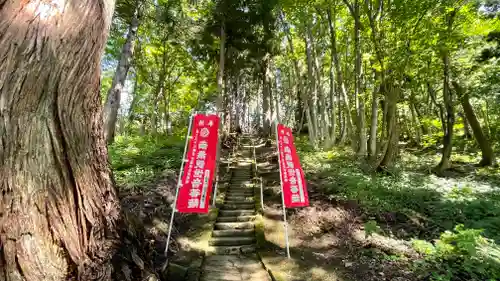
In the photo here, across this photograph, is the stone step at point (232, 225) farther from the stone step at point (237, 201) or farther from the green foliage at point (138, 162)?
the green foliage at point (138, 162)

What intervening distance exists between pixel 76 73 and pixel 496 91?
13479mm

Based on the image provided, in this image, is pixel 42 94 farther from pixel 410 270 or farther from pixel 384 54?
pixel 384 54

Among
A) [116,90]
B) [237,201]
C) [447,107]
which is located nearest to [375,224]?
[237,201]

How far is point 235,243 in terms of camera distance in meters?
5.63

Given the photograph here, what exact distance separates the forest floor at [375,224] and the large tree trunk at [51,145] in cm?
309

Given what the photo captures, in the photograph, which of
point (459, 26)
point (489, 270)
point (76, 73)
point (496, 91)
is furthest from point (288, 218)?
point (496, 91)

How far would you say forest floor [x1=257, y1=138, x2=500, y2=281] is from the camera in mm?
4180

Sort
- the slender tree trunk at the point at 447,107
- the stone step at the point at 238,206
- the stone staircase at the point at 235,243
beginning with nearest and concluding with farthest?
the stone staircase at the point at 235,243 → the stone step at the point at 238,206 → the slender tree trunk at the point at 447,107

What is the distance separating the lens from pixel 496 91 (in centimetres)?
1021

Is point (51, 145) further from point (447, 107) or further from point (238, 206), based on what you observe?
point (447, 107)

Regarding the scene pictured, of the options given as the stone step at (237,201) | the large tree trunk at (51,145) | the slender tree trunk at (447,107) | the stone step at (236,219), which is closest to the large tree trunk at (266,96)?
the slender tree trunk at (447,107)

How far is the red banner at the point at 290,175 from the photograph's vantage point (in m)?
5.39

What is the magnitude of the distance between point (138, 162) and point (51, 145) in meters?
6.70

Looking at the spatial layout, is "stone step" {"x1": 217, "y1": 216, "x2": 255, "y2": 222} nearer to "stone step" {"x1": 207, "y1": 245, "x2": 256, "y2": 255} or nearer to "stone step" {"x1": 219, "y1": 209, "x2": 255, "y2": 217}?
"stone step" {"x1": 219, "y1": 209, "x2": 255, "y2": 217}
